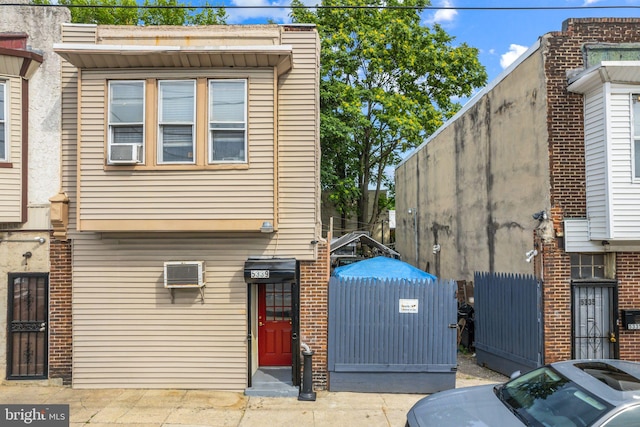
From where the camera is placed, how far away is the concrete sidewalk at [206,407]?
7.05 meters

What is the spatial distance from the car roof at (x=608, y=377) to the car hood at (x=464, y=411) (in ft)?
2.79

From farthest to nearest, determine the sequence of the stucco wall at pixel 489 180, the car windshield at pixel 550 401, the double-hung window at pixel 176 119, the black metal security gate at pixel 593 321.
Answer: the stucco wall at pixel 489 180, the black metal security gate at pixel 593 321, the double-hung window at pixel 176 119, the car windshield at pixel 550 401

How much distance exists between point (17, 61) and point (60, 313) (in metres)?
4.87

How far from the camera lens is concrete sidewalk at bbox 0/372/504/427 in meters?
7.05

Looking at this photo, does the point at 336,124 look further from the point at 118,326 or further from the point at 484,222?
the point at 118,326

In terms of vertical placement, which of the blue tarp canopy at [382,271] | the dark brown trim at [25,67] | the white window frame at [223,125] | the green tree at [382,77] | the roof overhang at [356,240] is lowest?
the blue tarp canopy at [382,271]

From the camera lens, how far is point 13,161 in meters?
8.31

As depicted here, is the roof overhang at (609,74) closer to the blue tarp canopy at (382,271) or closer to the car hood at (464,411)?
the blue tarp canopy at (382,271)

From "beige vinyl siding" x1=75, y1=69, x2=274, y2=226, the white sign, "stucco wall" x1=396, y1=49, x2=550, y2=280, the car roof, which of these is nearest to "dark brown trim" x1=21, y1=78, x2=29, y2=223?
"beige vinyl siding" x1=75, y1=69, x2=274, y2=226

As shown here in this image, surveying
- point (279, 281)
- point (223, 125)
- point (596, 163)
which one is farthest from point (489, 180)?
point (223, 125)

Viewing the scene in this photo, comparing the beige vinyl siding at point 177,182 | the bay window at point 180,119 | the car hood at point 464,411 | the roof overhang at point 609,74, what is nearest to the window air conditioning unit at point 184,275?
the beige vinyl siding at point 177,182

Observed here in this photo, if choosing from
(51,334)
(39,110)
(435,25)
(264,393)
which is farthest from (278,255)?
(435,25)

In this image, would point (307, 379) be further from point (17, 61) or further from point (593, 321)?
point (17, 61)

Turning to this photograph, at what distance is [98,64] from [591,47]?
9457mm
